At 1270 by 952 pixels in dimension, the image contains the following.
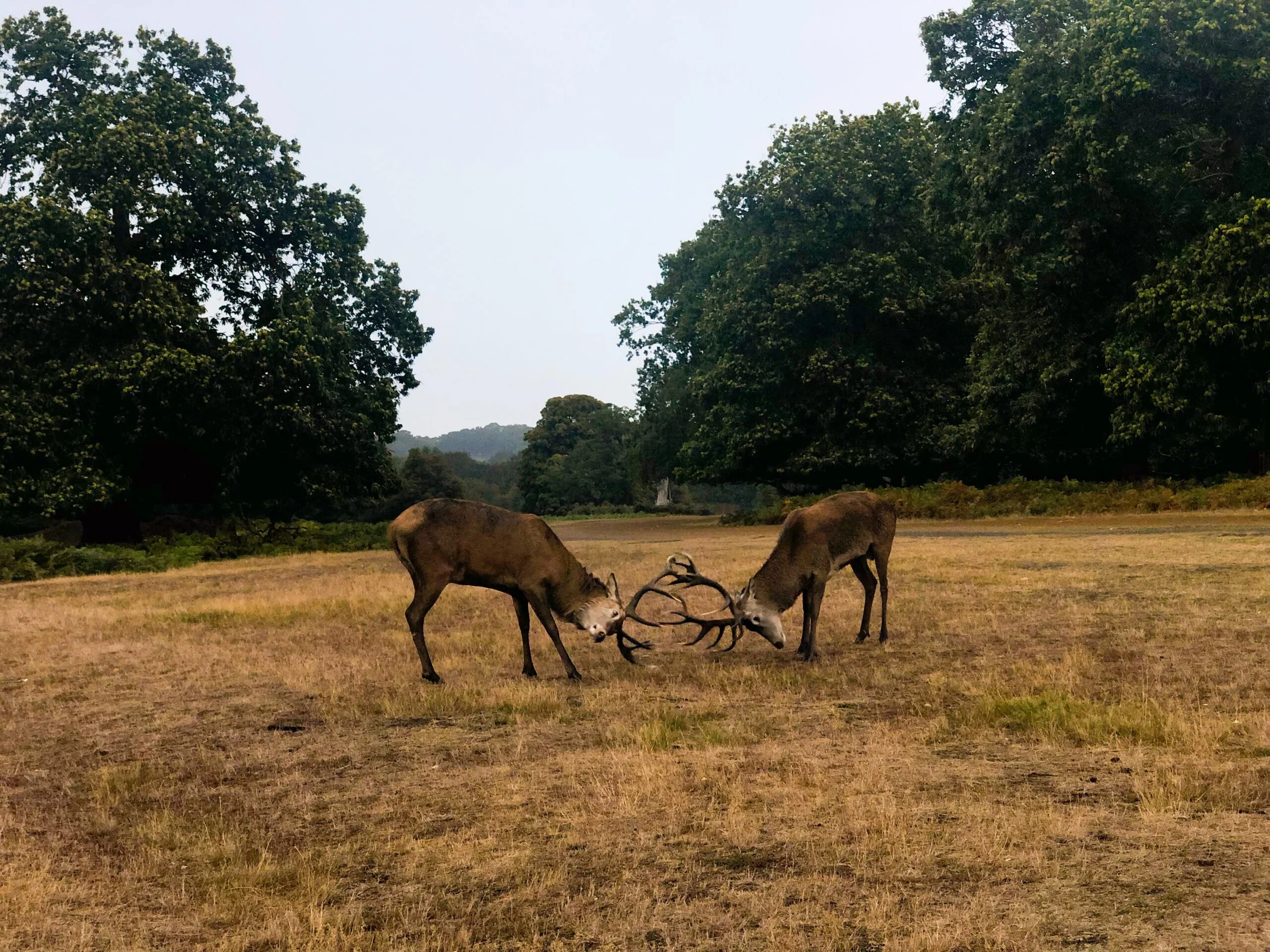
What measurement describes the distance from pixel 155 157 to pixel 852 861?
102 ft

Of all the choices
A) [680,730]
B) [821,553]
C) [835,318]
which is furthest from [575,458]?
[680,730]

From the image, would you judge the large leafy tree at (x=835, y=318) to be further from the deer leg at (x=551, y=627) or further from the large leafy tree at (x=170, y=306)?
the deer leg at (x=551, y=627)

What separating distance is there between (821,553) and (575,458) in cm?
7470

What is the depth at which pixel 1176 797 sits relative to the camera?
6254 mm

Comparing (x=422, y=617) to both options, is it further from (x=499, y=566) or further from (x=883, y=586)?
(x=883, y=586)

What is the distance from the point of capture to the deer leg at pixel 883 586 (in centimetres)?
1295

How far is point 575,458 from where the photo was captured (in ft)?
285

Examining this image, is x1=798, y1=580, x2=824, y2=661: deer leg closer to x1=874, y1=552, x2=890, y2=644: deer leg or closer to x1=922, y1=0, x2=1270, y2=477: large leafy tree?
x1=874, y1=552, x2=890, y2=644: deer leg

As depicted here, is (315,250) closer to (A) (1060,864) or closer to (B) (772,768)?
(B) (772,768)

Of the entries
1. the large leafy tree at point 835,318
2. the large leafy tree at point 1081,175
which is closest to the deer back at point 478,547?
the large leafy tree at point 1081,175

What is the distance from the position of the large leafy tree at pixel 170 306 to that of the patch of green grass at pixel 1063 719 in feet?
84.7

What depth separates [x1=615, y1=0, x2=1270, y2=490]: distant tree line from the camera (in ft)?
99.4

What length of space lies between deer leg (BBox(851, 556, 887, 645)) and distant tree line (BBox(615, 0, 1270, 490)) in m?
19.4

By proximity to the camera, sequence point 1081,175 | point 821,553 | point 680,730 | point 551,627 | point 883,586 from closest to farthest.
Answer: point 680,730
point 551,627
point 821,553
point 883,586
point 1081,175
